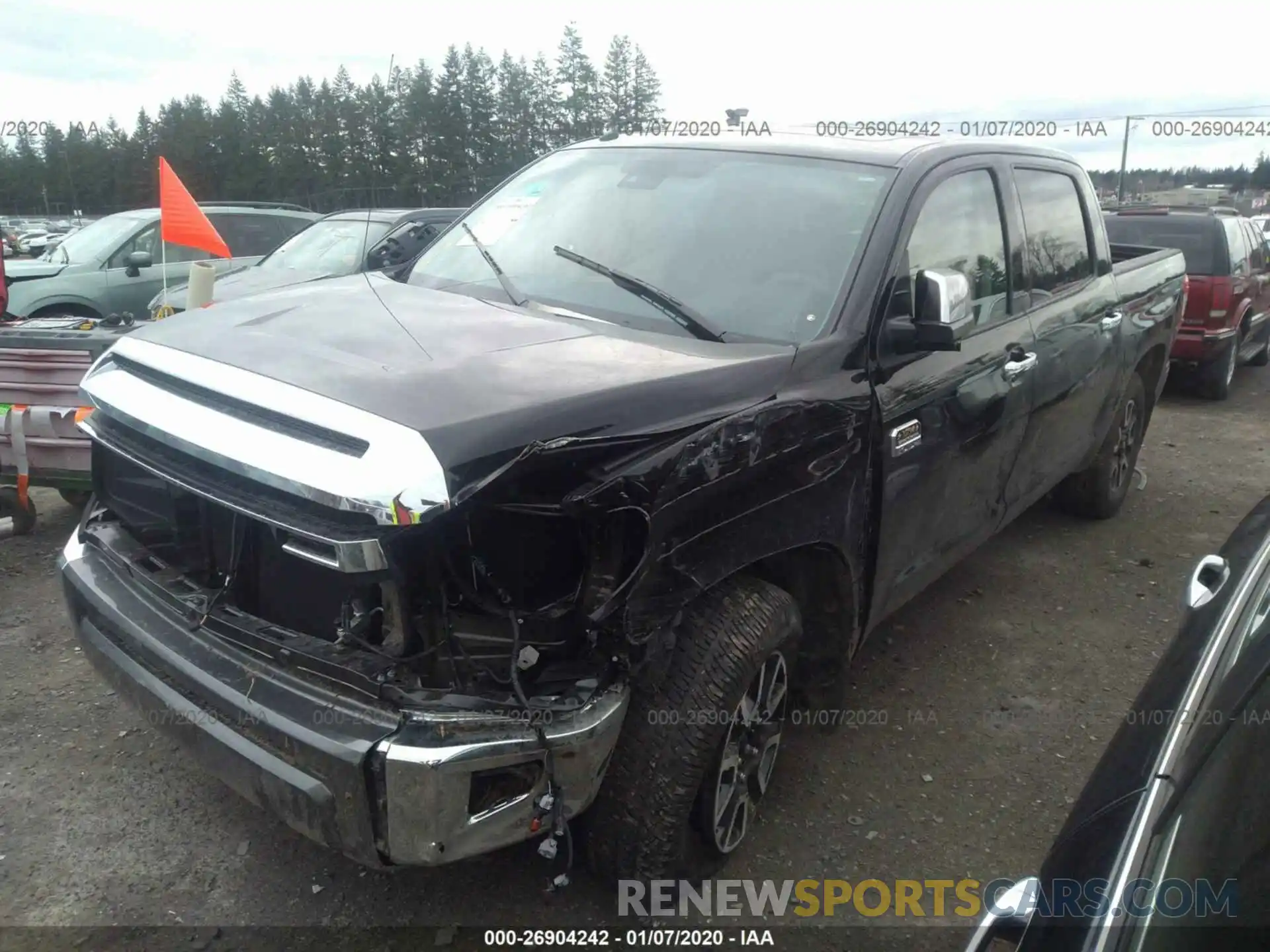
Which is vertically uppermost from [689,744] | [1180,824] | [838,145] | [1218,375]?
[838,145]

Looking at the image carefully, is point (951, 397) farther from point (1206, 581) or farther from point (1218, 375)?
point (1218, 375)

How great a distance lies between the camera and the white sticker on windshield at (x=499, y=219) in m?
3.46

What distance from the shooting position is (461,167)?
1891 centimetres

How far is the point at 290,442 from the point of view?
78.0 inches

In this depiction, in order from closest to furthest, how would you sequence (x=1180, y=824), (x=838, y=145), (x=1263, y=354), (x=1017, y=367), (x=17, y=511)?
1. (x=1180, y=824)
2. (x=838, y=145)
3. (x=1017, y=367)
4. (x=17, y=511)
5. (x=1263, y=354)

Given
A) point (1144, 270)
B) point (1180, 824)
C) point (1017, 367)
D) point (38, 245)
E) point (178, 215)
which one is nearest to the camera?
point (1180, 824)

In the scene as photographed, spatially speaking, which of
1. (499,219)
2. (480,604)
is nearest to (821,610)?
(480,604)

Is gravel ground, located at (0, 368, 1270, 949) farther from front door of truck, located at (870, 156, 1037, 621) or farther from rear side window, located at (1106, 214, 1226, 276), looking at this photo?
rear side window, located at (1106, 214, 1226, 276)

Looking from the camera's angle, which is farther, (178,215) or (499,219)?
(178,215)

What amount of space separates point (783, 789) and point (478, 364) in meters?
1.76

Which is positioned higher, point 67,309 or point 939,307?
point 939,307

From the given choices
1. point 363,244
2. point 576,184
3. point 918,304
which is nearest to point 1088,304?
point 918,304

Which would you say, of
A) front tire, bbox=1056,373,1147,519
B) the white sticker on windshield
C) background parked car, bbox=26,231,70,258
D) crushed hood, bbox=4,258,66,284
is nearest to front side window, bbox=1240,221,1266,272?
front tire, bbox=1056,373,1147,519

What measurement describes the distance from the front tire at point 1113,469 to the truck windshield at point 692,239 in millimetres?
2809
